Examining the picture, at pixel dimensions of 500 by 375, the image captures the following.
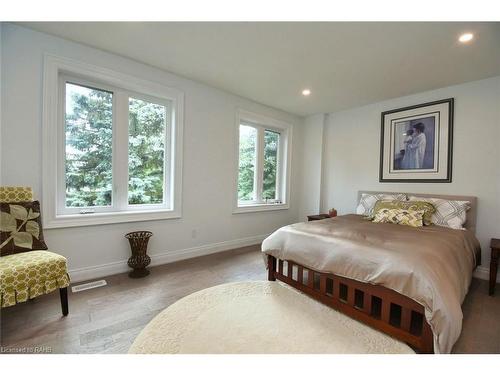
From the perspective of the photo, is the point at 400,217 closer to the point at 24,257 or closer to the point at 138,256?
the point at 138,256

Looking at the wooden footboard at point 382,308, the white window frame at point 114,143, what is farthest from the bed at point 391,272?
the white window frame at point 114,143

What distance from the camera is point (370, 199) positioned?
339cm

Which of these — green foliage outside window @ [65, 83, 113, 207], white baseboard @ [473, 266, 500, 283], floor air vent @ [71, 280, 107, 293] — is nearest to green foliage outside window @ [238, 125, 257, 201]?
green foliage outside window @ [65, 83, 113, 207]

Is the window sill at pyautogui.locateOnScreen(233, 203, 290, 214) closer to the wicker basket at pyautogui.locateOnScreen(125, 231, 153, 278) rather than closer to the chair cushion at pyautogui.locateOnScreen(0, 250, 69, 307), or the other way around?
the wicker basket at pyautogui.locateOnScreen(125, 231, 153, 278)

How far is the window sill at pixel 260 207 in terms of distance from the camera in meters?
3.65

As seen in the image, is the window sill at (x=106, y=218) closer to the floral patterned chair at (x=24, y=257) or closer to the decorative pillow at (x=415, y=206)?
the floral patterned chair at (x=24, y=257)

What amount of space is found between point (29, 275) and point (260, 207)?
116 inches

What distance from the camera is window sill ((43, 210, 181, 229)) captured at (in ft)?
7.13

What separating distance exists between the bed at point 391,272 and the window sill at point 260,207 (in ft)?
4.50

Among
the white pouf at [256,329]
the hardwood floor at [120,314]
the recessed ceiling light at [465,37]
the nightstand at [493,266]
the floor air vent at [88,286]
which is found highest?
the recessed ceiling light at [465,37]

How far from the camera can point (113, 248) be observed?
2506mm

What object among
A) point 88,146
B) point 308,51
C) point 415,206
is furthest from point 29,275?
point 415,206

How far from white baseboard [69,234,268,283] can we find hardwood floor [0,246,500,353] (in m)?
0.13

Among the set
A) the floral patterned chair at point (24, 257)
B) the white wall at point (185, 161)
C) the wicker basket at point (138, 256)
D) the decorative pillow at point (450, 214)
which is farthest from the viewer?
the decorative pillow at point (450, 214)
